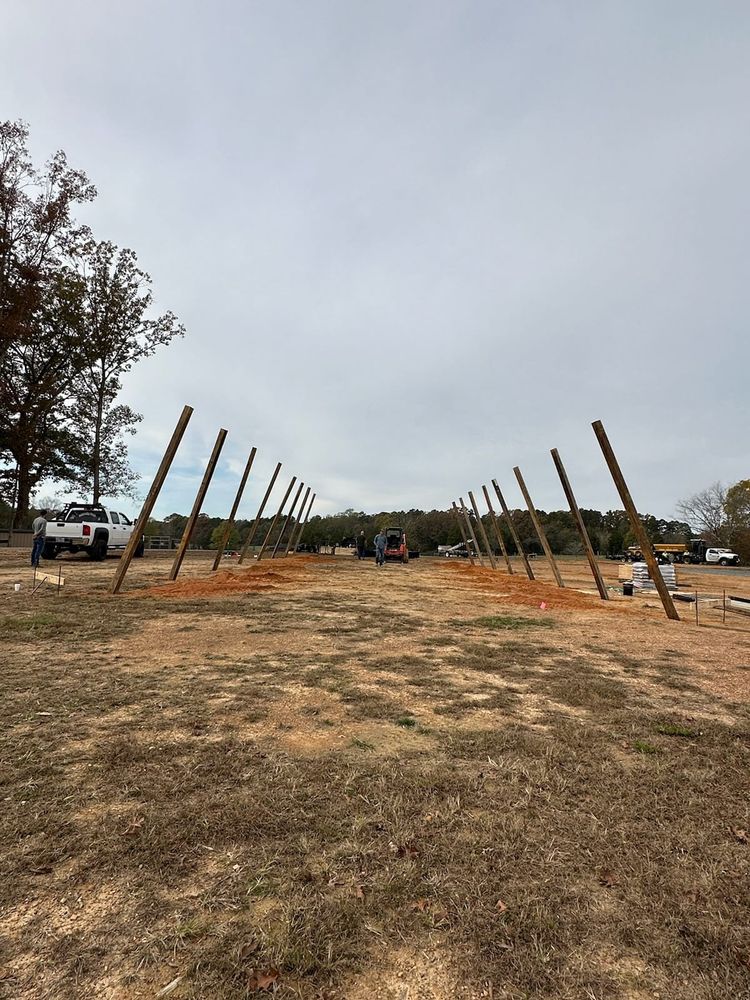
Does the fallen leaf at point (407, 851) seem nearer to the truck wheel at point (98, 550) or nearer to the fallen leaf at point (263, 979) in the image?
the fallen leaf at point (263, 979)

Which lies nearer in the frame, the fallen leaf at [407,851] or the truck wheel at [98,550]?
the fallen leaf at [407,851]

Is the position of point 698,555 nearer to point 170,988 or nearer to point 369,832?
point 369,832

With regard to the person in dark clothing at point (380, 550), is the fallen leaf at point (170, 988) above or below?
below

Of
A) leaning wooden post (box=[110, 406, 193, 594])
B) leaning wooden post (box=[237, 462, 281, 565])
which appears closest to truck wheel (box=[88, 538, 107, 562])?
leaning wooden post (box=[237, 462, 281, 565])

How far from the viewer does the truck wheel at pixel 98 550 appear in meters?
18.3

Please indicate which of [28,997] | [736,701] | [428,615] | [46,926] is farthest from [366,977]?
[428,615]

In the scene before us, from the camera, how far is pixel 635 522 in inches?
348

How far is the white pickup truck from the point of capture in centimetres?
1756

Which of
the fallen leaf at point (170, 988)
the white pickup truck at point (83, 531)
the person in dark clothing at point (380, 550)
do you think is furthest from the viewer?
the person in dark clothing at point (380, 550)

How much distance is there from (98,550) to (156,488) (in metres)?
10.9

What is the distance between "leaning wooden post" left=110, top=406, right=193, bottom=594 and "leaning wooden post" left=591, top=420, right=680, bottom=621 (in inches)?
322

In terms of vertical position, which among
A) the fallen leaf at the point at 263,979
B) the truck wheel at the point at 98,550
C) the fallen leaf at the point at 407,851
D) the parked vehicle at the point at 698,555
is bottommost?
the fallen leaf at the point at 263,979

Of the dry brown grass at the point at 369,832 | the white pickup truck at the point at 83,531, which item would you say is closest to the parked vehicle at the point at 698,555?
the white pickup truck at the point at 83,531

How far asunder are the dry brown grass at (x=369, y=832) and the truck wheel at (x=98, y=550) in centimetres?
1503
